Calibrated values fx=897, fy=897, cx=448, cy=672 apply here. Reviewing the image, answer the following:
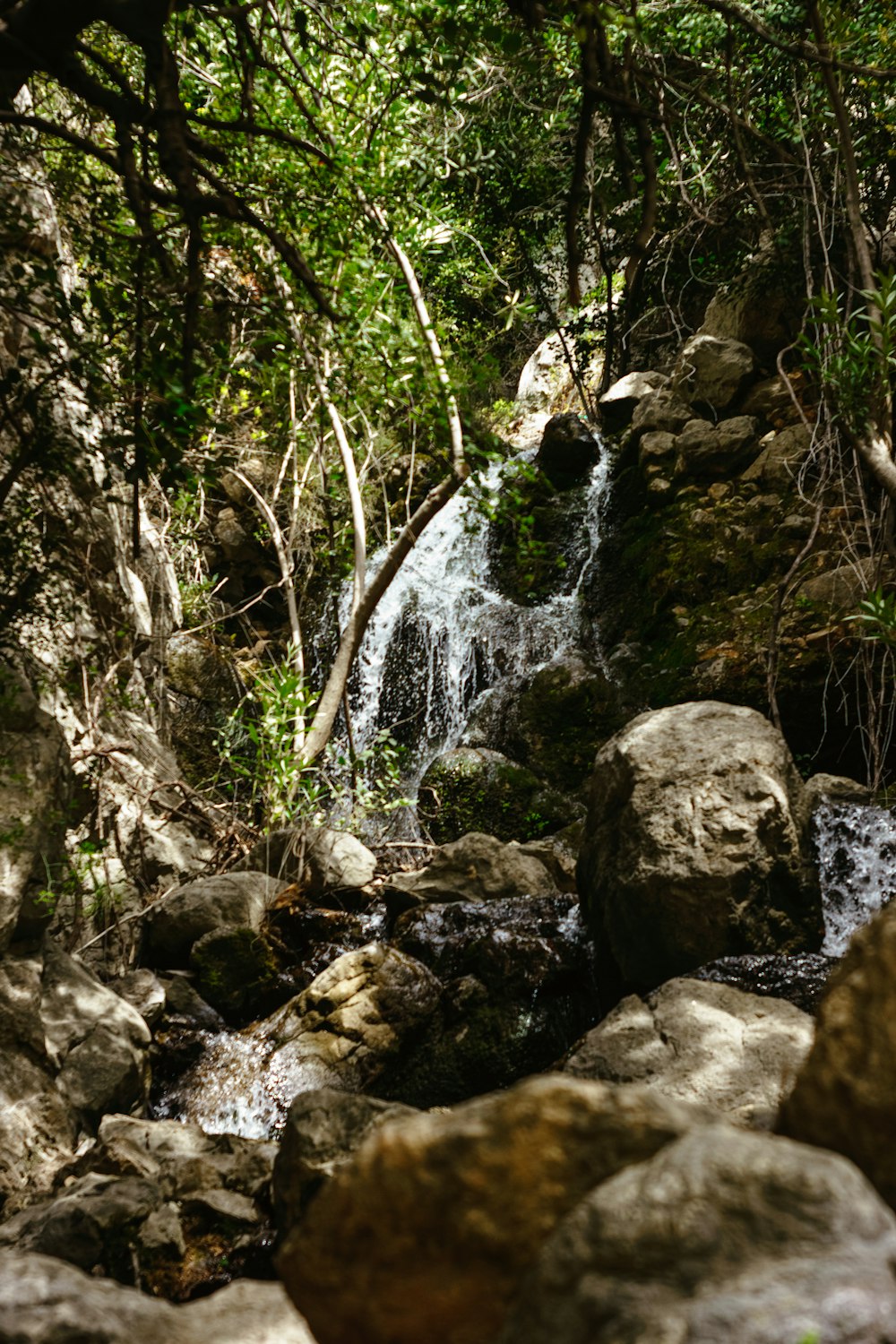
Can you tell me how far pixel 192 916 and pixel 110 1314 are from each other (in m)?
4.80

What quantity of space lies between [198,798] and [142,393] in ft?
13.8

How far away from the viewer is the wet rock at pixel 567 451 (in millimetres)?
11969

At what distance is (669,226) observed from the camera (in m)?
11.9

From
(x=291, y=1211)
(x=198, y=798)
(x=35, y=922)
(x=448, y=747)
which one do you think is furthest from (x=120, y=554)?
(x=291, y=1211)

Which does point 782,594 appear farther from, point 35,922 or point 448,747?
point 35,922

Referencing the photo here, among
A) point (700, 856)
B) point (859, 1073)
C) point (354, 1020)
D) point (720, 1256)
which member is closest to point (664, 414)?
point (700, 856)

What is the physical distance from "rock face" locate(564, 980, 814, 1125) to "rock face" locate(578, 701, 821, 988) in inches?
26.4

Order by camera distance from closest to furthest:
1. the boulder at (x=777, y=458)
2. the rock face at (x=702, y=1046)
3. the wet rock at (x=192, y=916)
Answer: the rock face at (x=702, y=1046) → the wet rock at (x=192, y=916) → the boulder at (x=777, y=458)

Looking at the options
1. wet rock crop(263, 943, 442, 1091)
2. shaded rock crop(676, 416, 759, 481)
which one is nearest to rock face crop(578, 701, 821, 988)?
wet rock crop(263, 943, 442, 1091)

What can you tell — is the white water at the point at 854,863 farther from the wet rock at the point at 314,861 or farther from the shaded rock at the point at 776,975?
the wet rock at the point at 314,861

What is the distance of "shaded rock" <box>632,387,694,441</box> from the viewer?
11273 mm

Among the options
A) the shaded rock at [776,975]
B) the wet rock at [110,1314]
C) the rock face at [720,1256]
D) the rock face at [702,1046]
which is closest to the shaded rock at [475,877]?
the shaded rock at [776,975]

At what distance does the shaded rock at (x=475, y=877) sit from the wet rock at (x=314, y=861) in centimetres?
30

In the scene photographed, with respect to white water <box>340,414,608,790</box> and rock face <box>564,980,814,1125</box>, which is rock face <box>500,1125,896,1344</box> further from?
white water <box>340,414,608,790</box>
